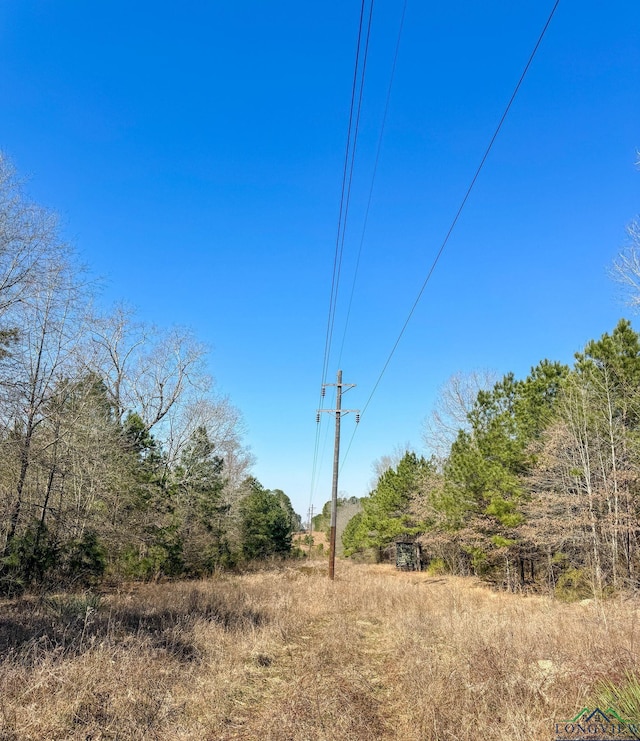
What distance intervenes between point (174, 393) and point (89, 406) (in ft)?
33.0

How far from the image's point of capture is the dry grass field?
14.0 feet

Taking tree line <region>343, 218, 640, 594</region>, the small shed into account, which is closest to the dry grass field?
tree line <region>343, 218, 640, 594</region>

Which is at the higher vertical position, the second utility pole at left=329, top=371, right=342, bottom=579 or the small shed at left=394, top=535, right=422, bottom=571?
the second utility pole at left=329, top=371, right=342, bottom=579

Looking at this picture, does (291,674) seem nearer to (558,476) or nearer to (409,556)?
(558,476)

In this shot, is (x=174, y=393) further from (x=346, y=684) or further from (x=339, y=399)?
(x=346, y=684)

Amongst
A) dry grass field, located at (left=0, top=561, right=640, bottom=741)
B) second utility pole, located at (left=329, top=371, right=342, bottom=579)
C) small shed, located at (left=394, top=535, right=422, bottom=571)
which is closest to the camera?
dry grass field, located at (left=0, top=561, right=640, bottom=741)

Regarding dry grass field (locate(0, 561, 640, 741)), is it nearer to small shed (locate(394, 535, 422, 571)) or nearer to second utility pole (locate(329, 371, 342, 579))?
second utility pole (locate(329, 371, 342, 579))

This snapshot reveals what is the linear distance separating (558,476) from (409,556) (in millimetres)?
19070

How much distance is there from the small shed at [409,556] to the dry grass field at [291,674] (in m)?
23.3

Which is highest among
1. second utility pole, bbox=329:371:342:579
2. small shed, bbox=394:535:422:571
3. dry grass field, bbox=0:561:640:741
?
second utility pole, bbox=329:371:342:579

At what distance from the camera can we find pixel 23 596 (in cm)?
1070

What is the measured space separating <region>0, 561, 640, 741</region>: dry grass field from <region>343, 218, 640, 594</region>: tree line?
6564mm

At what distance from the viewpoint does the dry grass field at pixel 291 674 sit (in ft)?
14.0

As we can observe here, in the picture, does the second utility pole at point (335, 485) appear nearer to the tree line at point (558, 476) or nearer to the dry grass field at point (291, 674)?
the tree line at point (558, 476)
